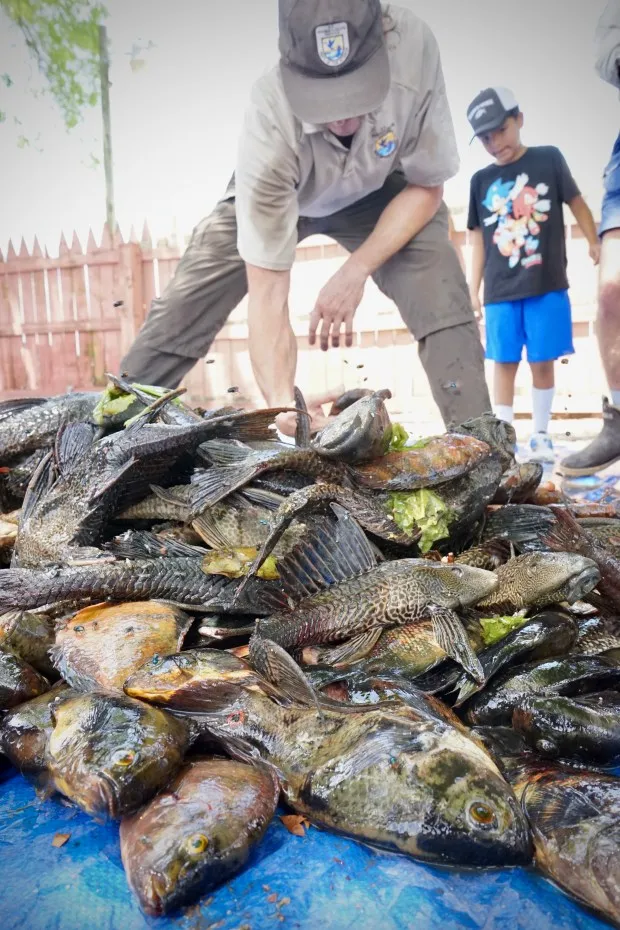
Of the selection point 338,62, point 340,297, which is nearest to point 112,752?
point 340,297

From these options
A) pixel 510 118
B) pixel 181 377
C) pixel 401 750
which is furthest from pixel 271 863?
pixel 510 118

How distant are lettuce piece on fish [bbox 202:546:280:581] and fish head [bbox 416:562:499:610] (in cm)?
51

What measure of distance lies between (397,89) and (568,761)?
5.18m

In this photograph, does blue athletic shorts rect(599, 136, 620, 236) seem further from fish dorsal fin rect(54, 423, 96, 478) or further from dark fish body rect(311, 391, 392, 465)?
fish dorsal fin rect(54, 423, 96, 478)

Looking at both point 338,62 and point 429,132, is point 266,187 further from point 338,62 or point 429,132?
point 429,132

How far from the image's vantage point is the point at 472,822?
1.32m

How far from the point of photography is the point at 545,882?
1.32 m

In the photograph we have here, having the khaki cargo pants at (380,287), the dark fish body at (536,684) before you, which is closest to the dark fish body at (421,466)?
the dark fish body at (536,684)

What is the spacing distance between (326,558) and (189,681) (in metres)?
Answer: 0.70

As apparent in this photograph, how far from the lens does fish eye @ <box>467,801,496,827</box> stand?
1.32m

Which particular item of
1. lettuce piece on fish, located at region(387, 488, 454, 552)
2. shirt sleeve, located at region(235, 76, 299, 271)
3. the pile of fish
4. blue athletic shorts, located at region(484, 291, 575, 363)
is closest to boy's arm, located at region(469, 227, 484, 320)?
blue athletic shorts, located at region(484, 291, 575, 363)

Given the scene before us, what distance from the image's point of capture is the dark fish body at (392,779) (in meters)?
1.32

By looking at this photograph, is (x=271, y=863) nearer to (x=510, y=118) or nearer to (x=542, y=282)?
(x=542, y=282)

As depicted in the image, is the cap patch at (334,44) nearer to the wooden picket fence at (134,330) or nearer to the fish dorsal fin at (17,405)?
the wooden picket fence at (134,330)
